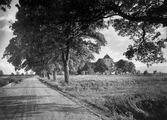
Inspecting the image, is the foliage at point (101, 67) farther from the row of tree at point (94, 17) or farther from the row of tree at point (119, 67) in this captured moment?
the row of tree at point (94, 17)

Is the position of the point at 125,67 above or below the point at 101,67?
below

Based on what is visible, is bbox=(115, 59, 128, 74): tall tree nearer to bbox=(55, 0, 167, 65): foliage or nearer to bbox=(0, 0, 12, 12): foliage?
bbox=(55, 0, 167, 65): foliage

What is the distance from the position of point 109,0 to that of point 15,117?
7755mm

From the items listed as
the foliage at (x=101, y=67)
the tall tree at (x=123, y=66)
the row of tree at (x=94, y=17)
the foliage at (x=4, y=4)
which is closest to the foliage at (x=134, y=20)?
the row of tree at (x=94, y=17)

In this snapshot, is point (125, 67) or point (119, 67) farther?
point (119, 67)

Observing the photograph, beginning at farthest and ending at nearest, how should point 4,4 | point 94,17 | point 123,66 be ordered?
point 123,66, point 94,17, point 4,4

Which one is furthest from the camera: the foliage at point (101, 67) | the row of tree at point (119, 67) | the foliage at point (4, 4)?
the row of tree at point (119, 67)

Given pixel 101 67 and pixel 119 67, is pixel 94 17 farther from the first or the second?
pixel 119 67

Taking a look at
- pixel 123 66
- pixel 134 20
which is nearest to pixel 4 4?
pixel 134 20

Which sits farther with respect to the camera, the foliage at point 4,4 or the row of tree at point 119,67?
the row of tree at point 119,67

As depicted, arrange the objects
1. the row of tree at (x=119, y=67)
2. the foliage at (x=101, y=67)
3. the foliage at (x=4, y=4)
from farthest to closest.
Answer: the row of tree at (x=119, y=67)
the foliage at (x=101, y=67)
the foliage at (x=4, y=4)

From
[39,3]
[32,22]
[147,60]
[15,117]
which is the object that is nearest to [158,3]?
[147,60]

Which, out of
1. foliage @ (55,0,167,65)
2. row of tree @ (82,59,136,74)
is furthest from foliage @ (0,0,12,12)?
row of tree @ (82,59,136,74)

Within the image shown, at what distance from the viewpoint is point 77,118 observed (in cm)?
410
